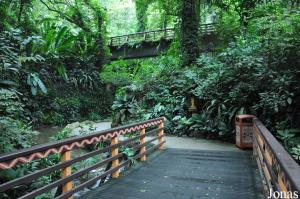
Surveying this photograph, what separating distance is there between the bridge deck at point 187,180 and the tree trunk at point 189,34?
6.82 metres

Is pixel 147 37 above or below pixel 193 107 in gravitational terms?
above

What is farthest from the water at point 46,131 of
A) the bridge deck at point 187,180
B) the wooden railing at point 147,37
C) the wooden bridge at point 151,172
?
the wooden railing at point 147,37

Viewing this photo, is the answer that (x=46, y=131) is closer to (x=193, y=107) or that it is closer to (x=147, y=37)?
(x=193, y=107)

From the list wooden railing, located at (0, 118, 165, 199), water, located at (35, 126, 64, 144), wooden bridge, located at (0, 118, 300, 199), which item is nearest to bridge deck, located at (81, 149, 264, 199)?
wooden bridge, located at (0, 118, 300, 199)

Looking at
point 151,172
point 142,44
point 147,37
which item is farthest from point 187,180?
Answer: point 147,37

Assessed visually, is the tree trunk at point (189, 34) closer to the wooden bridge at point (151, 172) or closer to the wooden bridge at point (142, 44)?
the wooden bridge at point (142, 44)

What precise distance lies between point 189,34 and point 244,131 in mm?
6254

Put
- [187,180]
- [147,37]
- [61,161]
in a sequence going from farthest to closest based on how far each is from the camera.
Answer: [147,37] → [187,180] → [61,161]

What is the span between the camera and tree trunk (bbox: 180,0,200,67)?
1233 centimetres

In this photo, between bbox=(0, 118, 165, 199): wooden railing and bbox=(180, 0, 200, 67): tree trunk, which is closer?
bbox=(0, 118, 165, 199): wooden railing

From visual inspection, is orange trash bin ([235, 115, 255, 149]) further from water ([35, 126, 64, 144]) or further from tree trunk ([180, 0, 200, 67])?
water ([35, 126, 64, 144])

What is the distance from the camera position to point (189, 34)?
40.6 ft

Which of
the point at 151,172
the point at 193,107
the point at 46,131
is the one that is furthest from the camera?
the point at 46,131

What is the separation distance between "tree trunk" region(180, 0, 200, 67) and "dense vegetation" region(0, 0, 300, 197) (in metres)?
0.04
